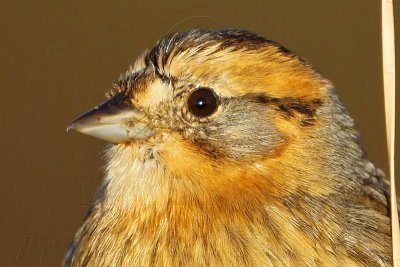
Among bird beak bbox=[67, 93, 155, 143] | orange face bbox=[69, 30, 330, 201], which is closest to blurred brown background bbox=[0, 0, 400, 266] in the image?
orange face bbox=[69, 30, 330, 201]

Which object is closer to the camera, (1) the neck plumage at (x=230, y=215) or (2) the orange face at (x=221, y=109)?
(1) the neck plumage at (x=230, y=215)

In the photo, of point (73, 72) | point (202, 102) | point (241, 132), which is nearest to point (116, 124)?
point (202, 102)

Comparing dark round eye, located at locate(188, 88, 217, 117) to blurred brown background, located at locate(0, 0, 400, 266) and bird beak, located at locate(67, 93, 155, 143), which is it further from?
blurred brown background, located at locate(0, 0, 400, 266)

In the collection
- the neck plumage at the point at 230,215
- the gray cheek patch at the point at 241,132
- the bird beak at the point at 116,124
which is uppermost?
the bird beak at the point at 116,124

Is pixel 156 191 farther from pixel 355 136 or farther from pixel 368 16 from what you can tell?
pixel 368 16

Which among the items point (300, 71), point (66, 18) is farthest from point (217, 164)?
point (66, 18)

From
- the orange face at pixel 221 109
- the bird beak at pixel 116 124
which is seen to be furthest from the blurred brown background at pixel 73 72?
the bird beak at pixel 116 124

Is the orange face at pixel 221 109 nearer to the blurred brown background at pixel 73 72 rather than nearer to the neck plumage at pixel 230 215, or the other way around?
the neck plumage at pixel 230 215

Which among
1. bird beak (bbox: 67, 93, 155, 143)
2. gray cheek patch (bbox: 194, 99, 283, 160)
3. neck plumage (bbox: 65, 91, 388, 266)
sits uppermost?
bird beak (bbox: 67, 93, 155, 143)
